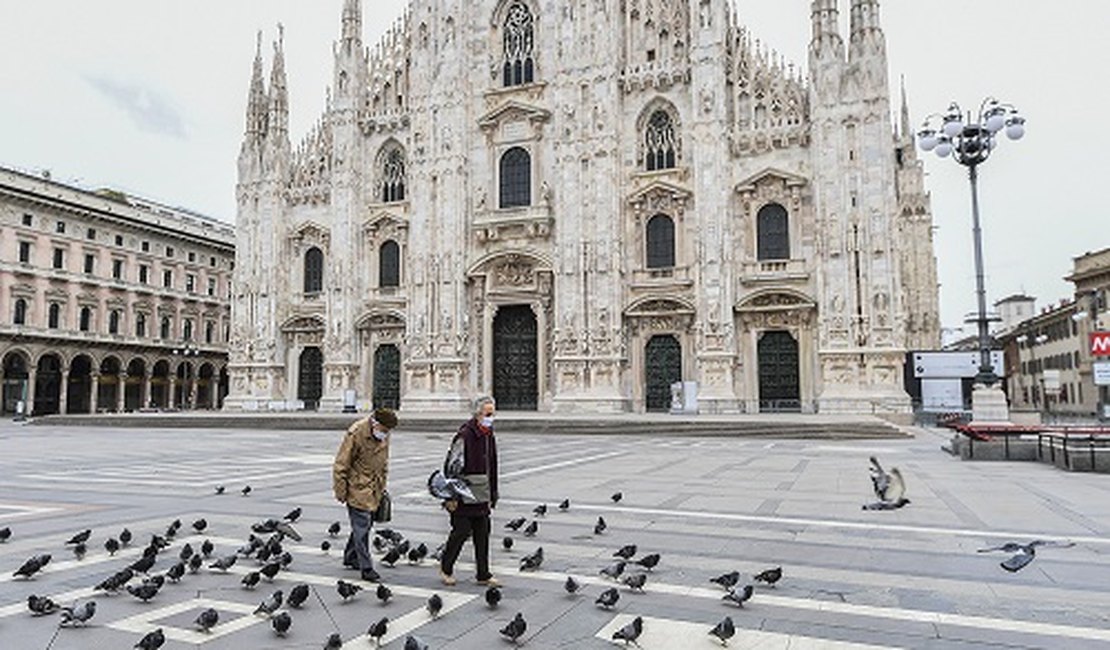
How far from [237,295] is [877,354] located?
1286 inches

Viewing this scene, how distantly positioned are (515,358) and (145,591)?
103ft

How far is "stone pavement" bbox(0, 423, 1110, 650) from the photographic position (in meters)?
4.64

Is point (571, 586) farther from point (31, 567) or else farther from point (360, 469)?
point (31, 567)

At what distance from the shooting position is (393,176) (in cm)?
3981

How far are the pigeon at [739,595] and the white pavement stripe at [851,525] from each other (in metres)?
3.29

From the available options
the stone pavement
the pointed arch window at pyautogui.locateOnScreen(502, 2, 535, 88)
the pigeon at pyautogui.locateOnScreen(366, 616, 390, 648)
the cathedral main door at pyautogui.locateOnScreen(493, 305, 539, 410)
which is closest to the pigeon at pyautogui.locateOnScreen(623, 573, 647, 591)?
the stone pavement

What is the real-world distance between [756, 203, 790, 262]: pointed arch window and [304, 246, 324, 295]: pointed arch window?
2339 cm

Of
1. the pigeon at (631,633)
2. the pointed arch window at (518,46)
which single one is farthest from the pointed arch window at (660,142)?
the pigeon at (631,633)

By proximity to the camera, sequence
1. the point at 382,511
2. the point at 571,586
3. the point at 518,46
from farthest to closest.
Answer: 1. the point at 518,46
2. the point at 382,511
3. the point at 571,586

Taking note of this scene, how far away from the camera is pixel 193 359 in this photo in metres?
56.3

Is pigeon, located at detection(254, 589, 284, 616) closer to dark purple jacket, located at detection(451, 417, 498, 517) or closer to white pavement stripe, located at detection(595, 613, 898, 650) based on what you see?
dark purple jacket, located at detection(451, 417, 498, 517)

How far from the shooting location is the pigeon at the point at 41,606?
4.81 m

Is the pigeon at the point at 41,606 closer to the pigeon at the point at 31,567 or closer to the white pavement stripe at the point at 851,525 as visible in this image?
the pigeon at the point at 31,567

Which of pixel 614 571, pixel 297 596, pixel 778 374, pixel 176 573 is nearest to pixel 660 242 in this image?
pixel 778 374
